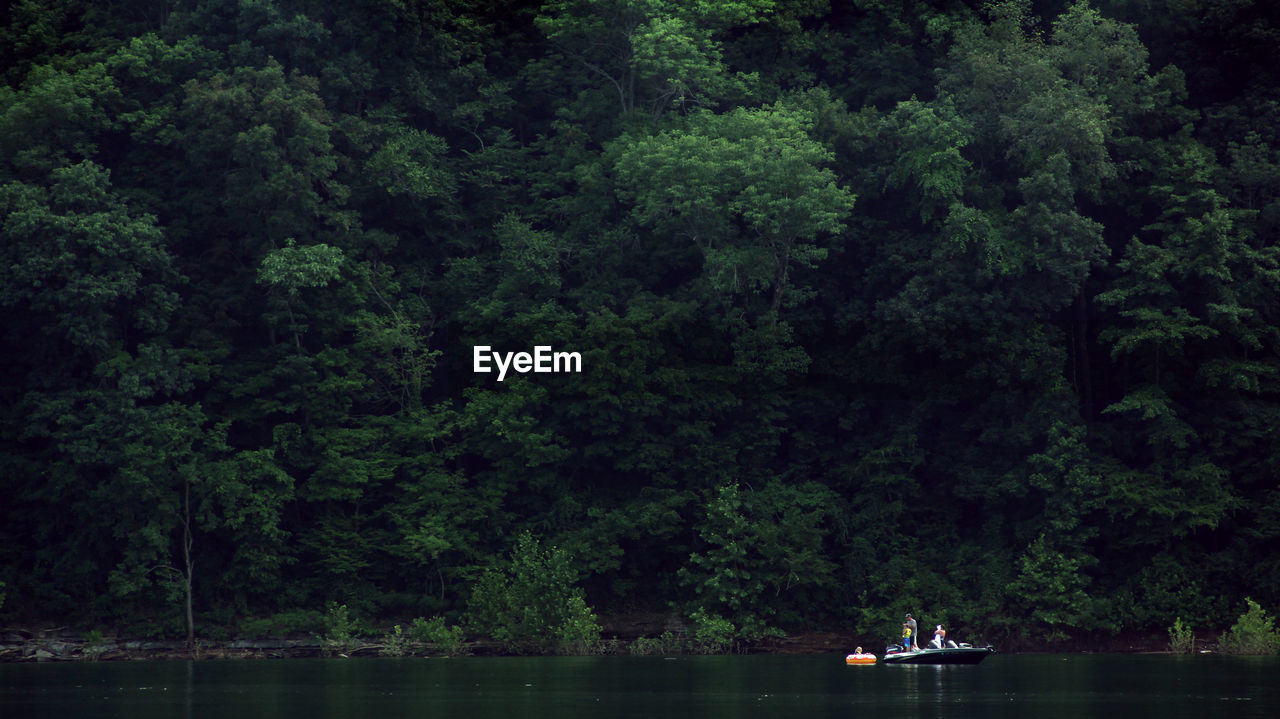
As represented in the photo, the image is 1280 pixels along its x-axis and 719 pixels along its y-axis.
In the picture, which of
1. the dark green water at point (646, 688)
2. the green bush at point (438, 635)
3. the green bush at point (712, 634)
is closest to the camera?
the dark green water at point (646, 688)

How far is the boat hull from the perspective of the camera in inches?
1869

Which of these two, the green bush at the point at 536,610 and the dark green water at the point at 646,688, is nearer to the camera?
the dark green water at the point at 646,688

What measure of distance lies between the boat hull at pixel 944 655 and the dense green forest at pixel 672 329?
5172 mm

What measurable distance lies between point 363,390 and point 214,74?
34.8 feet

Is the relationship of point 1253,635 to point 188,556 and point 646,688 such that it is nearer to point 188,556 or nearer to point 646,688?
point 646,688

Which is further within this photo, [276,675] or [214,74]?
[214,74]

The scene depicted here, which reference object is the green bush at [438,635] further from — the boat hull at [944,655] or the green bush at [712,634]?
the boat hull at [944,655]

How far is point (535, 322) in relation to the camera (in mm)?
57125

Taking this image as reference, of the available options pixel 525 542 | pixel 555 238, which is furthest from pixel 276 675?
pixel 555 238

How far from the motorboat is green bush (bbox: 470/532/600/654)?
959cm

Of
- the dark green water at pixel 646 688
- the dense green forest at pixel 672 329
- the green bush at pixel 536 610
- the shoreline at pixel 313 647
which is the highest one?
the dense green forest at pixel 672 329

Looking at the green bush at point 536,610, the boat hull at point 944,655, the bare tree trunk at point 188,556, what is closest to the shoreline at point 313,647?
the bare tree trunk at point 188,556

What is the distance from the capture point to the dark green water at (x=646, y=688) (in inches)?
1366

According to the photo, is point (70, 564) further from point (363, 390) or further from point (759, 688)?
point (759, 688)
